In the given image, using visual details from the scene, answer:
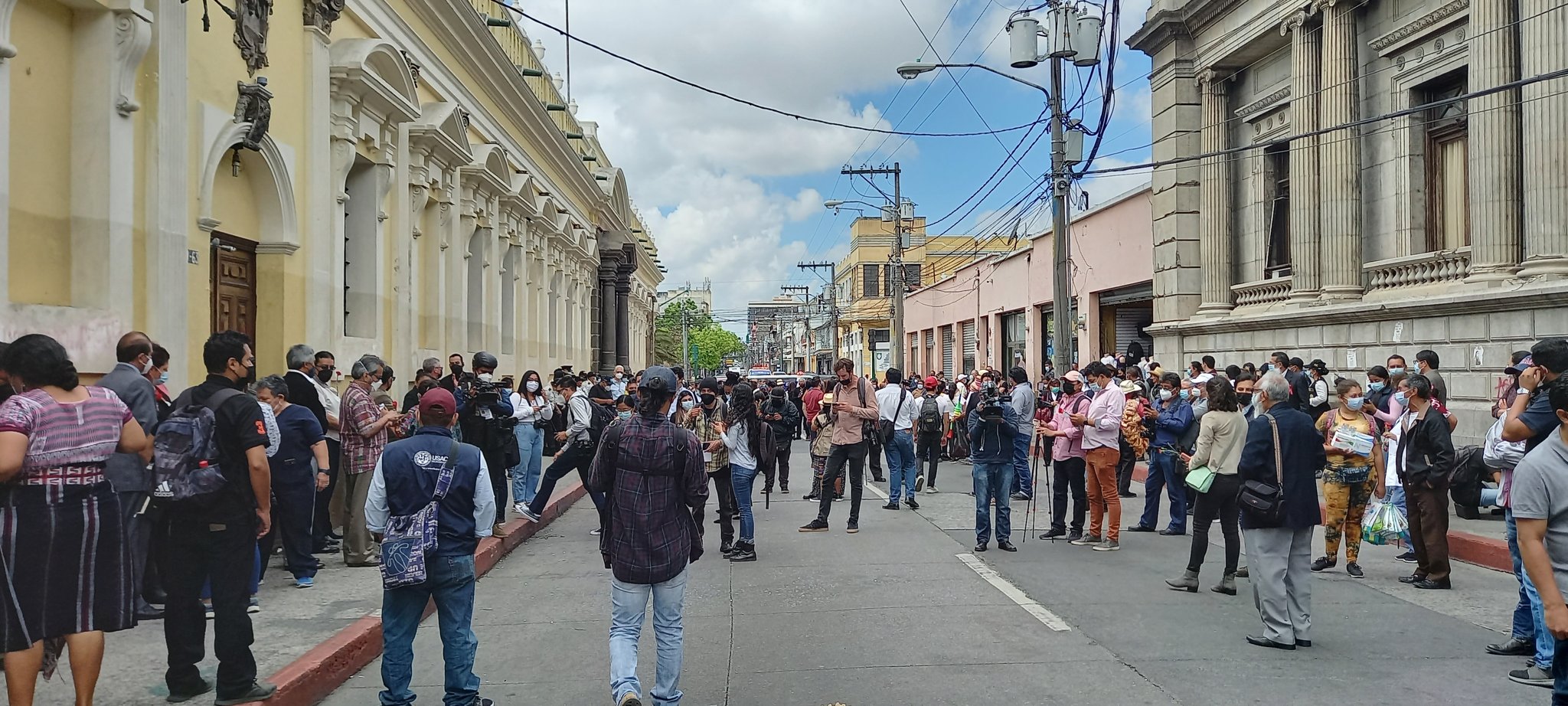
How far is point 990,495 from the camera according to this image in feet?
33.2

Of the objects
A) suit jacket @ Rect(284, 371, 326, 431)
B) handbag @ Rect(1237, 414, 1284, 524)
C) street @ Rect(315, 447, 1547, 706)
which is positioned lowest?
street @ Rect(315, 447, 1547, 706)

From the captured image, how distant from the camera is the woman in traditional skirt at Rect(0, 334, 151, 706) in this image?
4.28m

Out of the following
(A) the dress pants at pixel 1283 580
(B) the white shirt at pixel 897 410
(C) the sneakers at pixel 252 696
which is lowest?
(C) the sneakers at pixel 252 696

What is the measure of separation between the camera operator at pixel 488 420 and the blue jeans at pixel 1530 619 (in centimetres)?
798

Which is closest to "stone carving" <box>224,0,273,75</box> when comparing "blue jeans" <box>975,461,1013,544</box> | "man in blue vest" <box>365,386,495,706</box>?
"man in blue vest" <box>365,386,495,706</box>

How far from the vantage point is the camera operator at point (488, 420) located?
998cm

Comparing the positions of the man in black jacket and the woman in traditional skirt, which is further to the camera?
the man in black jacket

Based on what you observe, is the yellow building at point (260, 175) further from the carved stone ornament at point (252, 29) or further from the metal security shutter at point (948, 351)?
the metal security shutter at point (948, 351)

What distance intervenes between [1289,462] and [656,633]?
4176 millimetres

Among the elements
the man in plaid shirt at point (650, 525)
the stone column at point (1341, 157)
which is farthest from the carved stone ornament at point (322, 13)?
the stone column at point (1341, 157)

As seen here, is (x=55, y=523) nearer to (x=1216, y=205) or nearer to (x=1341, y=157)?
(x=1341, y=157)

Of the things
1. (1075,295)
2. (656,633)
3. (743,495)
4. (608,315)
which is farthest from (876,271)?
(656,633)

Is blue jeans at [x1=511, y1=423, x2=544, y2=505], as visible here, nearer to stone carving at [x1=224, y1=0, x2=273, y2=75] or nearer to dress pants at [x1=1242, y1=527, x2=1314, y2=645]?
stone carving at [x1=224, y1=0, x2=273, y2=75]

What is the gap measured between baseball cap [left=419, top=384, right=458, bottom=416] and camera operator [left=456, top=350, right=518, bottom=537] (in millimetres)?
4851
